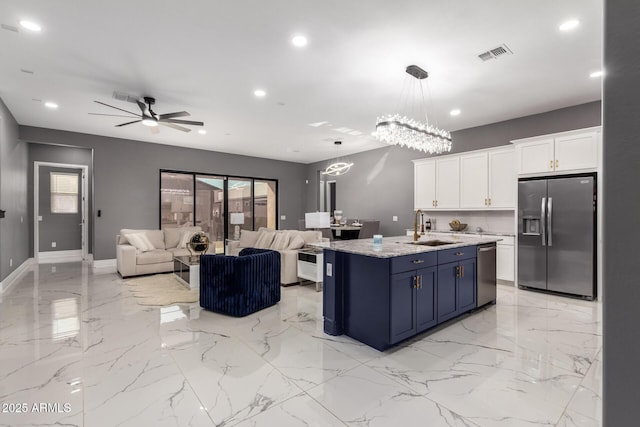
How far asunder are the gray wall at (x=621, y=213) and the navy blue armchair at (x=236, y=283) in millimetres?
3455

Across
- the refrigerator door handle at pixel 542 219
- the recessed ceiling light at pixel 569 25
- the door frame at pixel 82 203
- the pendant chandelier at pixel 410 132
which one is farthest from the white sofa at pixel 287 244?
the door frame at pixel 82 203

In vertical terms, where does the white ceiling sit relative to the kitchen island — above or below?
above

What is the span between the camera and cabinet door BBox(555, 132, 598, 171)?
14.4ft

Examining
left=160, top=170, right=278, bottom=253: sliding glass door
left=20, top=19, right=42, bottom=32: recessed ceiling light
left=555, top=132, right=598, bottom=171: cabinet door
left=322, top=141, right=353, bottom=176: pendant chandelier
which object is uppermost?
left=20, top=19, right=42, bottom=32: recessed ceiling light

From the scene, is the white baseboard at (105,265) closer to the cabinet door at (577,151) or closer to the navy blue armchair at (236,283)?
the navy blue armchair at (236,283)

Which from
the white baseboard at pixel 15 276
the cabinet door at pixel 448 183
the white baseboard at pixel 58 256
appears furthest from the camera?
the white baseboard at pixel 58 256

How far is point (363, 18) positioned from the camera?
2793 mm

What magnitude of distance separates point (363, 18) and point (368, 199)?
575 centimetres

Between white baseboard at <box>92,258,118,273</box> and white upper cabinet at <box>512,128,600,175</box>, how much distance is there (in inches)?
A: 313

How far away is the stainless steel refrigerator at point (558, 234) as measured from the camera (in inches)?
174

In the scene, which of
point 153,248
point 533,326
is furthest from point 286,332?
point 153,248

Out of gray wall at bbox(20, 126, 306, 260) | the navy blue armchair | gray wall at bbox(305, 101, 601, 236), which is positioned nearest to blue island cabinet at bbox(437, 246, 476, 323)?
the navy blue armchair

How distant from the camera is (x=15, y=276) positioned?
18.4 feet

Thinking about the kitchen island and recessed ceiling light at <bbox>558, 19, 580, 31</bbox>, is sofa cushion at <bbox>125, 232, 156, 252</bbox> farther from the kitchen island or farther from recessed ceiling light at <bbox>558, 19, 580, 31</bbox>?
recessed ceiling light at <bbox>558, 19, 580, 31</bbox>
